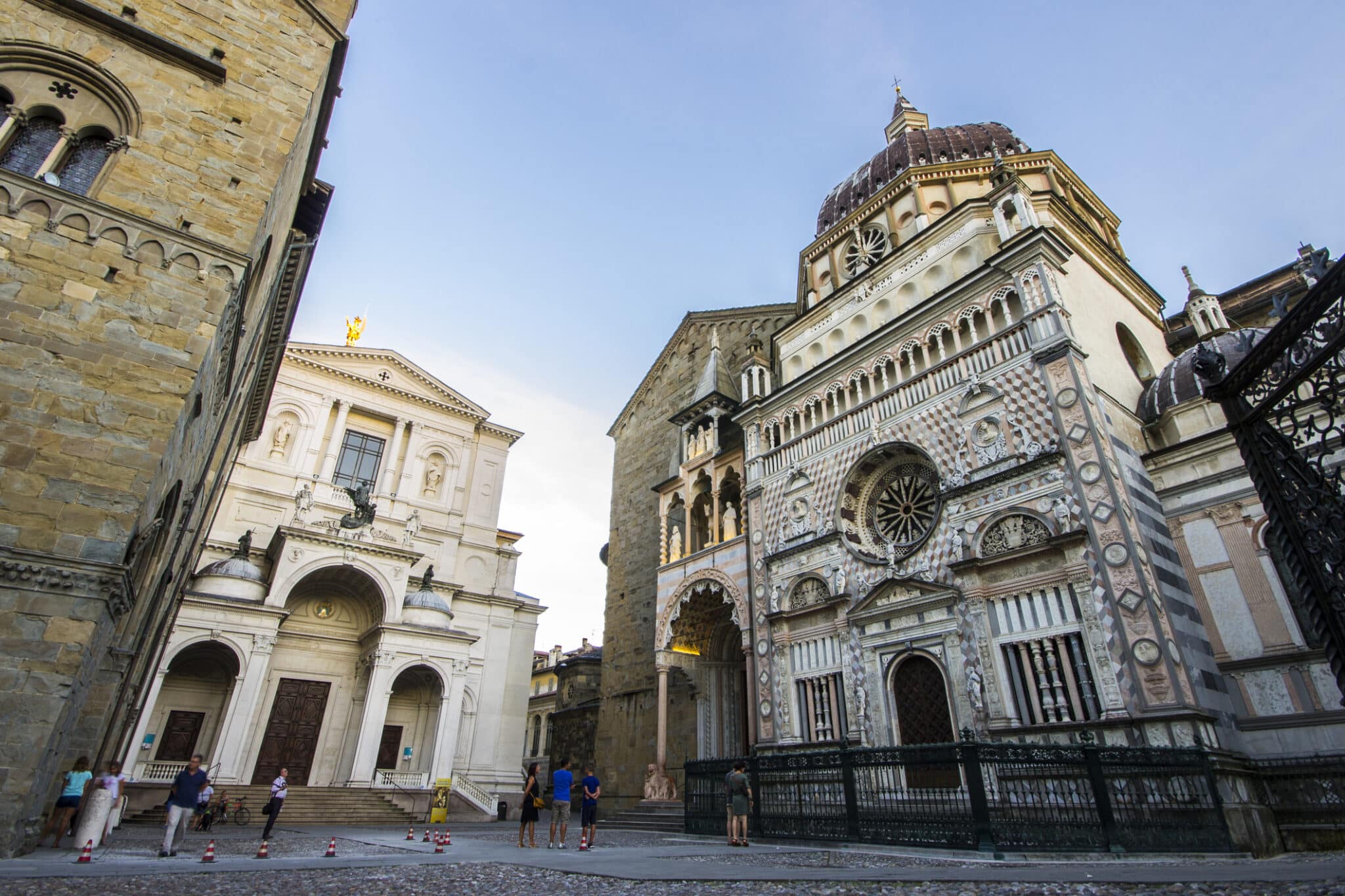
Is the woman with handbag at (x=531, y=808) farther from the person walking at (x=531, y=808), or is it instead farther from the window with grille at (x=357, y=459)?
the window with grille at (x=357, y=459)

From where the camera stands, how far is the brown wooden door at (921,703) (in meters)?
13.5

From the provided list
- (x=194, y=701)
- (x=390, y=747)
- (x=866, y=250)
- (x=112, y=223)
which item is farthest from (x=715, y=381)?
(x=194, y=701)

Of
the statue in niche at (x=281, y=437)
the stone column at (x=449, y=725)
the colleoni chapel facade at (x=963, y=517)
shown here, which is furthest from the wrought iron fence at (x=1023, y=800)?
the statue in niche at (x=281, y=437)

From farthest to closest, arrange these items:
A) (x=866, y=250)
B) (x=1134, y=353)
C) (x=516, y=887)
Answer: (x=866, y=250) < (x=1134, y=353) < (x=516, y=887)

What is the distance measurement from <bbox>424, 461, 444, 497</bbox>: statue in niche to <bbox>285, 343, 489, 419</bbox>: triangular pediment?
2725 mm

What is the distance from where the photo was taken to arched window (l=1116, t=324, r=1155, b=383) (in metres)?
16.4

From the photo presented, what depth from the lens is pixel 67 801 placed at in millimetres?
8625

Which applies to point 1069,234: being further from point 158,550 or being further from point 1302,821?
point 158,550

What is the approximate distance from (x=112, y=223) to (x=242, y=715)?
16.4m

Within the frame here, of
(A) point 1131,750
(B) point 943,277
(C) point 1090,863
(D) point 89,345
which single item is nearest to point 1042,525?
(A) point 1131,750

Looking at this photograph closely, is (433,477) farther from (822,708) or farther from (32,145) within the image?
(32,145)

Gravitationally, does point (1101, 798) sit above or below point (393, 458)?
below

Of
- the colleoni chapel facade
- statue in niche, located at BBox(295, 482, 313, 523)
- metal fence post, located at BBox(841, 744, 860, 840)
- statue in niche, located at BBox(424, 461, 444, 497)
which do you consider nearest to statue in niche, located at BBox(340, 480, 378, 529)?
statue in niche, located at BBox(295, 482, 313, 523)

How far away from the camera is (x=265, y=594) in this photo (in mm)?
21812
